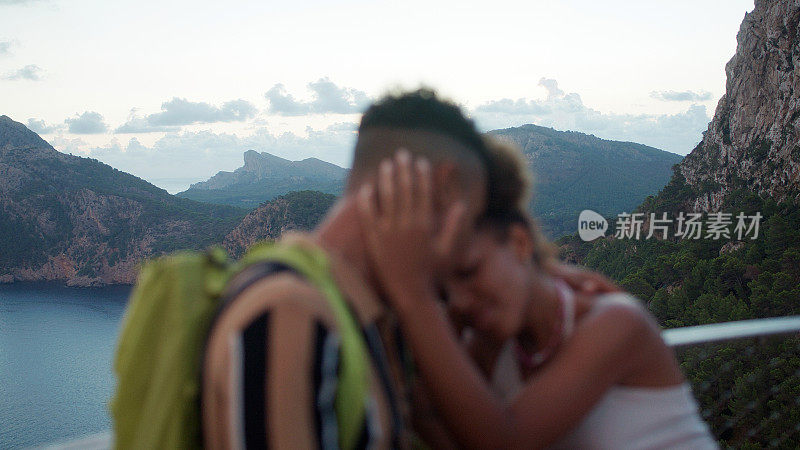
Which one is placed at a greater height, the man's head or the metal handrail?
the man's head

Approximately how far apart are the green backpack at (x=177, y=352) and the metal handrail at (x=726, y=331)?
5.13 ft

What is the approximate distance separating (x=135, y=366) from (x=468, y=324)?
2.46ft

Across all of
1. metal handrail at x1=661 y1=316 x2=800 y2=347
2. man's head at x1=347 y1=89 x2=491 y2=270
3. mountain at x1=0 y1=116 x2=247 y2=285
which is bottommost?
mountain at x1=0 y1=116 x2=247 y2=285

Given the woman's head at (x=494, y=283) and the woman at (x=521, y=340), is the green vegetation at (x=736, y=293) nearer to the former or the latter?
the woman at (x=521, y=340)

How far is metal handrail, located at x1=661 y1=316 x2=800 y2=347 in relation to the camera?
6.98ft

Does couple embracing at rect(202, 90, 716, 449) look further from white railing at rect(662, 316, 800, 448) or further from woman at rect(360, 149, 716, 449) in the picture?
white railing at rect(662, 316, 800, 448)

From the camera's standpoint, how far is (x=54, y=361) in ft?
170

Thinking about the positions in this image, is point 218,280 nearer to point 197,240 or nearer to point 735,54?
point 735,54

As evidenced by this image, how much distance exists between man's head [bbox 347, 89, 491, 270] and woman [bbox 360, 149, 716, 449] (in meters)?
0.08

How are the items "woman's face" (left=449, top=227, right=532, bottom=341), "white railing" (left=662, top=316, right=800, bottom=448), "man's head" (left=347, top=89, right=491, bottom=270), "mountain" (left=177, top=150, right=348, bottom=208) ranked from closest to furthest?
"man's head" (left=347, top=89, right=491, bottom=270) → "woman's face" (left=449, top=227, right=532, bottom=341) → "white railing" (left=662, top=316, right=800, bottom=448) → "mountain" (left=177, top=150, right=348, bottom=208)

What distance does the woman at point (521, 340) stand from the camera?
40.7 inches

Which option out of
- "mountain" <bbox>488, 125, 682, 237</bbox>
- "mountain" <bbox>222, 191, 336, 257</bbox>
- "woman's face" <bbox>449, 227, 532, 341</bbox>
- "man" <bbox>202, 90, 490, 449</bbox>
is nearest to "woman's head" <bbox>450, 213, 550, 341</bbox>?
"woman's face" <bbox>449, 227, 532, 341</bbox>

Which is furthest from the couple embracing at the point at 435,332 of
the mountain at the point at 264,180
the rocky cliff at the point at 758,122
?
the mountain at the point at 264,180

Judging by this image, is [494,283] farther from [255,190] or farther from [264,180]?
[264,180]
